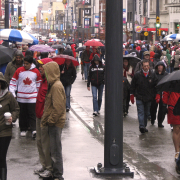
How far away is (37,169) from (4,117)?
155 cm

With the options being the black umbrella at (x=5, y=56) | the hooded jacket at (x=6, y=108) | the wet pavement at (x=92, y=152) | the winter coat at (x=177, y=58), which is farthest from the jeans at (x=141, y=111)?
the winter coat at (x=177, y=58)

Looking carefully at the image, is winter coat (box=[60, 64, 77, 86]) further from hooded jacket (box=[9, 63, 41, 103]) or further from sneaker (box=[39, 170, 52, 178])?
sneaker (box=[39, 170, 52, 178])

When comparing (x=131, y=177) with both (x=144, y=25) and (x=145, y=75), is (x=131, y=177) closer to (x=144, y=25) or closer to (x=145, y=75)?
(x=145, y=75)

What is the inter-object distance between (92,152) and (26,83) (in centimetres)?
208

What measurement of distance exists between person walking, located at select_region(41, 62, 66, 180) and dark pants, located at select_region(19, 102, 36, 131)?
3.16m

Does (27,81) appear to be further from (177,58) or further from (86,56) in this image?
(177,58)

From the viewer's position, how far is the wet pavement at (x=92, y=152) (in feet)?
23.4

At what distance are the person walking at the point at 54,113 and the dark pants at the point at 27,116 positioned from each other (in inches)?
125

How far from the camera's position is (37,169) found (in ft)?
23.9

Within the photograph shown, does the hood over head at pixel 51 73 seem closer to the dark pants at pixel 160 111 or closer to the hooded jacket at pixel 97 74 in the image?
the dark pants at pixel 160 111

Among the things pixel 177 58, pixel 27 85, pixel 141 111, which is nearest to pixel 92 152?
pixel 27 85

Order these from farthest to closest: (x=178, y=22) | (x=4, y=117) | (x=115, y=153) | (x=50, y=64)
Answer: (x=178, y=22)
(x=115, y=153)
(x=50, y=64)
(x=4, y=117)

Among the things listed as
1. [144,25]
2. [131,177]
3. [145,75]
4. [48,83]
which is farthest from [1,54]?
[144,25]

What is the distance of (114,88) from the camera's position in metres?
6.84
